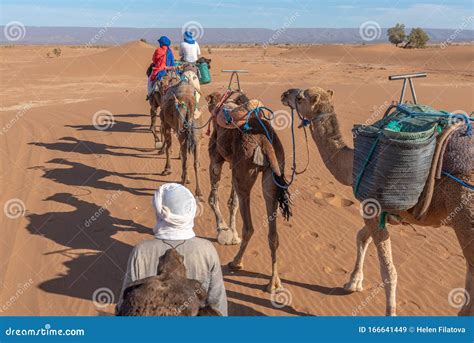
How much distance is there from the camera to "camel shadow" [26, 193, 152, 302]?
595 cm

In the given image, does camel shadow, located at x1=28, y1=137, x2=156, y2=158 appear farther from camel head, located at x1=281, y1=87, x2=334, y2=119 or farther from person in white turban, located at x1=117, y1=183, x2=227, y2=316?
person in white turban, located at x1=117, y1=183, x2=227, y2=316

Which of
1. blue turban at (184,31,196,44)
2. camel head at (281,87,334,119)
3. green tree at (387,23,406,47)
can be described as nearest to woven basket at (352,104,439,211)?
camel head at (281,87,334,119)

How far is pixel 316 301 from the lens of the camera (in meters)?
5.75

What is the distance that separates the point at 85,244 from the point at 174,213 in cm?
463

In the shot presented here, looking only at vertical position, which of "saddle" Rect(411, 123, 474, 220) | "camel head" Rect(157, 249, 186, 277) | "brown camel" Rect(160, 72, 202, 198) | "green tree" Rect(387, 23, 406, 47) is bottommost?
"camel head" Rect(157, 249, 186, 277)

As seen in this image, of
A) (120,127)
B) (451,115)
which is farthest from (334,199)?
(120,127)

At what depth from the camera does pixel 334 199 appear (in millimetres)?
8812

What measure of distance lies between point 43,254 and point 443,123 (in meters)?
5.66

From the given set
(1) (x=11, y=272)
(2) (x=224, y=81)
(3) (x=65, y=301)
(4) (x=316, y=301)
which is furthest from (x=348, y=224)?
(2) (x=224, y=81)

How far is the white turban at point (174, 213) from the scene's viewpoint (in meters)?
2.90

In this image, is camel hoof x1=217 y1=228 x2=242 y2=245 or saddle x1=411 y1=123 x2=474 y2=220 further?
camel hoof x1=217 y1=228 x2=242 y2=245

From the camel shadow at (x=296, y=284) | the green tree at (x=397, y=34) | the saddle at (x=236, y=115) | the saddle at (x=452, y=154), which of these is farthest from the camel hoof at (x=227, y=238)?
the green tree at (x=397, y=34)

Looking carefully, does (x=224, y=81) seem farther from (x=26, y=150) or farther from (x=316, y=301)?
(x=316, y=301)

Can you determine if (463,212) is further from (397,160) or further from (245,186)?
(245,186)
